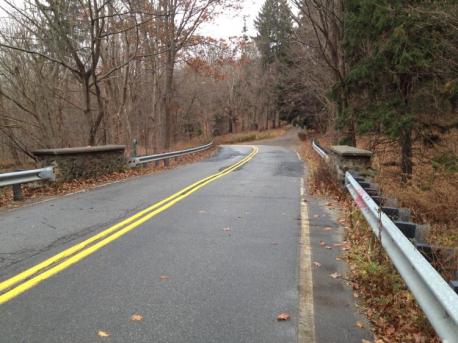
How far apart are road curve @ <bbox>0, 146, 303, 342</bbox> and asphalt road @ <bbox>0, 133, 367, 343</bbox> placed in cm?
1

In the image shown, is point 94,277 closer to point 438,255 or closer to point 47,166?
point 438,255

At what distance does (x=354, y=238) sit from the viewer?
6059 millimetres

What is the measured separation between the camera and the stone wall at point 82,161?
1136 centimetres

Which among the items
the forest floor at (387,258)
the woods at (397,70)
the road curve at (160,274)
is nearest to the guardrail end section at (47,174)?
the road curve at (160,274)

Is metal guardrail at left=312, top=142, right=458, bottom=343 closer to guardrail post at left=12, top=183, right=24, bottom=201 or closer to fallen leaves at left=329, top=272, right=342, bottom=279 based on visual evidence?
fallen leaves at left=329, top=272, right=342, bottom=279

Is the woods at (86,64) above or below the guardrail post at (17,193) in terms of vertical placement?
above

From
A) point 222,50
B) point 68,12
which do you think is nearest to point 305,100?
point 222,50

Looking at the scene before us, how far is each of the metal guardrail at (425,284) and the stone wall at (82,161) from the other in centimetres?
951

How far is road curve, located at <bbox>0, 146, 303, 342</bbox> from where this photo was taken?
131 inches

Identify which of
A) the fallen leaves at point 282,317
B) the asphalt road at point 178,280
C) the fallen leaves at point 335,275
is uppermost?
the asphalt road at point 178,280

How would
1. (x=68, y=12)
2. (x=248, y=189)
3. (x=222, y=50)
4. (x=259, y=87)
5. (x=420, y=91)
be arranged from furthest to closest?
(x=259, y=87), (x=222, y=50), (x=68, y=12), (x=420, y=91), (x=248, y=189)

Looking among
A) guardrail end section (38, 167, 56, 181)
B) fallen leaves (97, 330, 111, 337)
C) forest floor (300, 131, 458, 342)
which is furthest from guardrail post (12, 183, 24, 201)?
forest floor (300, 131, 458, 342)

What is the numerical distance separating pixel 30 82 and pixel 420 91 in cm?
1877

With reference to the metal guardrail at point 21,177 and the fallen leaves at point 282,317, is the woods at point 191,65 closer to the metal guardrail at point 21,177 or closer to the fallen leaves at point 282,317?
the metal guardrail at point 21,177
